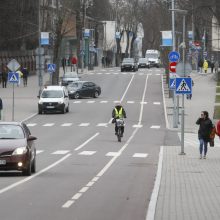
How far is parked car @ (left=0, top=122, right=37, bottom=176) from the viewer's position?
22312 mm

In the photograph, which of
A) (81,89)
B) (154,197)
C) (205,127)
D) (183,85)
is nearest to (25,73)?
(81,89)

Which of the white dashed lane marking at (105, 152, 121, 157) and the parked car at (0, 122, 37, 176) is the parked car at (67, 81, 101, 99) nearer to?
the white dashed lane marking at (105, 152, 121, 157)

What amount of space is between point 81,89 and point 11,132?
4910 cm

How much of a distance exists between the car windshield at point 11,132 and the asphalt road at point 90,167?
1.05 meters

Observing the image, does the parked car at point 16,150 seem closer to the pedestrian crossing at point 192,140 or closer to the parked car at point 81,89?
the pedestrian crossing at point 192,140

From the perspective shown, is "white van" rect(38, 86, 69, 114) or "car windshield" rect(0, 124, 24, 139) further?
"white van" rect(38, 86, 69, 114)

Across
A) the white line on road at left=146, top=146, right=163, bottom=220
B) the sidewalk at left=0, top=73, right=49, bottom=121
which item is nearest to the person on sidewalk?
the white line on road at left=146, top=146, right=163, bottom=220

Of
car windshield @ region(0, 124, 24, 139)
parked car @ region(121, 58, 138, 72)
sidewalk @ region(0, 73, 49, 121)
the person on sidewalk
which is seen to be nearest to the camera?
car windshield @ region(0, 124, 24, 139)

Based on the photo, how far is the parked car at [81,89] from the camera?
72312 millimetres

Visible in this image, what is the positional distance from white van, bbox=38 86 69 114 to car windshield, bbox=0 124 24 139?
1355 inches

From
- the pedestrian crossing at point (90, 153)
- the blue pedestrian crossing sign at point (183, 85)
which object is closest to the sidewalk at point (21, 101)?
the pedestrian crossing at point (90, 153)

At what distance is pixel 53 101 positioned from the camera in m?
58.7

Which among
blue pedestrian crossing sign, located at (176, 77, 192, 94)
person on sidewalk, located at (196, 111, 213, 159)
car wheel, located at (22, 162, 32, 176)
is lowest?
car wheel, located at (22, 162, 32, 176)

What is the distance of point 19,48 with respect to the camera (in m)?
96.9
